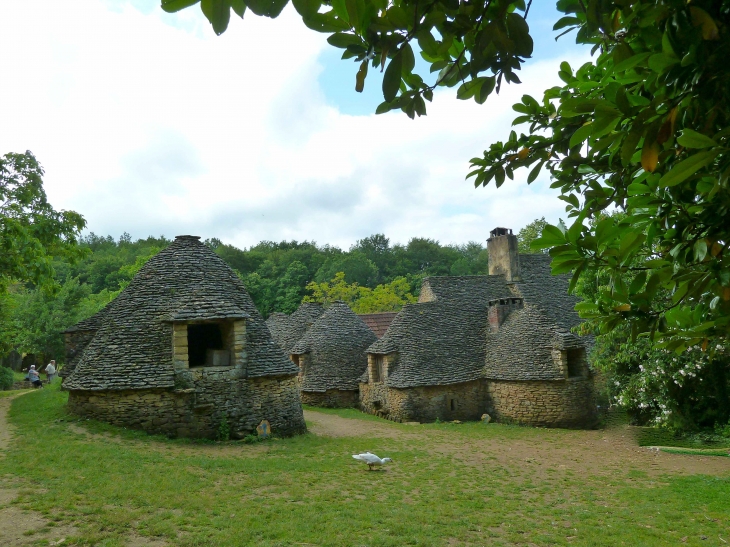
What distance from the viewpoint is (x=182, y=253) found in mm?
14094

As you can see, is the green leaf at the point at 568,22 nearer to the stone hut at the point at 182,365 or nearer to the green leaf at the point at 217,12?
the green leaf at the point at 217,12

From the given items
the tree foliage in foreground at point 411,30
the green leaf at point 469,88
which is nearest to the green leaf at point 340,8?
the tree foliage in foreground at point 411,30

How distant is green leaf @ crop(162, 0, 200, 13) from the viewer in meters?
1.24

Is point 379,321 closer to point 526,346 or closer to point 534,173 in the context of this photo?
point 526,346

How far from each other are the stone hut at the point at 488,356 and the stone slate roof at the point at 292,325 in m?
6.86

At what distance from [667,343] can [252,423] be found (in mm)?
11793

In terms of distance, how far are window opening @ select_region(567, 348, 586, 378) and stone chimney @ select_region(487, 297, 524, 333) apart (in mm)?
3181

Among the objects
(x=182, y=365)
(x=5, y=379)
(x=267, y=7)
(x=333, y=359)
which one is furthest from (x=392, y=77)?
(x=5, y=379)

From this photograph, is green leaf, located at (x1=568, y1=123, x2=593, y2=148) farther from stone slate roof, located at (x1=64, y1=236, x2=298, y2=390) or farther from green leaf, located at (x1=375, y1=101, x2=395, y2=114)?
stone slate roof, located at (x1=64, y1=236, x2=298, y2=390)

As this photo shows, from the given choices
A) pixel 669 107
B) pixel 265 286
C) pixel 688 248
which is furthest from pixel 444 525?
pixel 265 286

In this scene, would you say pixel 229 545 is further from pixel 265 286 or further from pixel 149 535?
pixel 265 286

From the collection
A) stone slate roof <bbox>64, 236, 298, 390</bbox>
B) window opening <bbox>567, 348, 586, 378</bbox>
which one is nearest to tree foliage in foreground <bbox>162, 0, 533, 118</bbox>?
stone slate roof <bbox>64, 236, 298, 390</bbox>

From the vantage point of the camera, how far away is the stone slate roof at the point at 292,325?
26.1 metres

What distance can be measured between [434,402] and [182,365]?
32.6 feet
